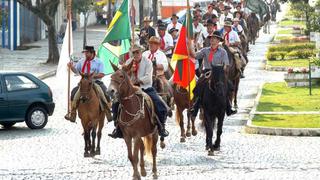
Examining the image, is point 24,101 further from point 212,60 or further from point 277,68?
point 277,68

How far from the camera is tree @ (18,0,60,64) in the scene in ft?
164

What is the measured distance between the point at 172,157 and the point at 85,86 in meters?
2.25

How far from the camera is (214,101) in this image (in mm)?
21891

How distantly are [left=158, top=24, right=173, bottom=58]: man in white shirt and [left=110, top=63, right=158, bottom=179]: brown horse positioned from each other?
9313 millimetres

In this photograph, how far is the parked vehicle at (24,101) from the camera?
26.5 m

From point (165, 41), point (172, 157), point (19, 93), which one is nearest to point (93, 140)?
point (172, 157)

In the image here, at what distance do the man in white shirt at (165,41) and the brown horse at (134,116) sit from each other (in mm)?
9313

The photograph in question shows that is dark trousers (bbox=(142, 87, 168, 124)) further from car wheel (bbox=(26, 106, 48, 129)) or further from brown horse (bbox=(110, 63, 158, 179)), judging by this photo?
car wheel (bbox=(26, 106, 48, 129))

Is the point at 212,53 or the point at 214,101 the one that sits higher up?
the point at 212,53

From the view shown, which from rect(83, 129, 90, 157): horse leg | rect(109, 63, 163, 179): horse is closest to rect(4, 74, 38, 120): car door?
rect(83, 129, 90, 157): horse leg

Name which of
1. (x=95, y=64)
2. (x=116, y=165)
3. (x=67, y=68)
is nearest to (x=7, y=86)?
(x=67, y=68)

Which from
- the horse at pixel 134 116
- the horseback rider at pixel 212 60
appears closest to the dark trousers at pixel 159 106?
the horse at pixel 134 116

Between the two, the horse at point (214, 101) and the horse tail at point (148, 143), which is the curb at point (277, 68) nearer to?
the horse at point (214, 101)

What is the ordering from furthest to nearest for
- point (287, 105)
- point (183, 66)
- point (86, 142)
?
point (287, 105) < point (183, 66) < point (86, 142)
